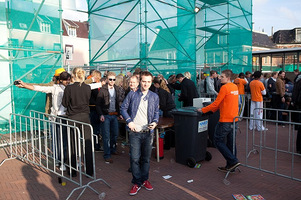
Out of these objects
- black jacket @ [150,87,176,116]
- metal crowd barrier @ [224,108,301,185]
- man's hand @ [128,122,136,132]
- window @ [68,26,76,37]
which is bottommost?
metal crowd barrier @ [224,108,301,185]

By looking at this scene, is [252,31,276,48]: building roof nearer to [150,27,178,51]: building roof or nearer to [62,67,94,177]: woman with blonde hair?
[150,27,178,51]: building roof

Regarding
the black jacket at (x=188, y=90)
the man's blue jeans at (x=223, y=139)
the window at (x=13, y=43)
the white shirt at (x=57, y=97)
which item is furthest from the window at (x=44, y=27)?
the man's blue jeans at (x=223, y=139)

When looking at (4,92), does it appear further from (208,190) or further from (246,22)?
(246,22)

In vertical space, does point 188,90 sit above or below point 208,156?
above

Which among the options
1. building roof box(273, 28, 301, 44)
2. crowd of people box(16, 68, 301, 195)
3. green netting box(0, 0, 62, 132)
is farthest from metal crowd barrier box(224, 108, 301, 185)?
building roof box(273, 28, 301, 44)

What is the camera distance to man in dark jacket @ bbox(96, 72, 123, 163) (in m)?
5.52

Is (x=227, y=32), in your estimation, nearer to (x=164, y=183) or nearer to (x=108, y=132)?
(x=108, y=132)

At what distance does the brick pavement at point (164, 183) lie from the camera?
13.4ft

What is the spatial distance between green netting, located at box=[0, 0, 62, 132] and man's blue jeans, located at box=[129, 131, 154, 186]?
4.96 metres

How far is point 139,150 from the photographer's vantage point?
401cm

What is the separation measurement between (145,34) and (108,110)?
489 centimetres

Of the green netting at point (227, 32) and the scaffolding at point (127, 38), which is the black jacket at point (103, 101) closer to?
the scaffolding at point (127, 38)

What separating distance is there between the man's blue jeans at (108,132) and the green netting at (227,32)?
10.4 m

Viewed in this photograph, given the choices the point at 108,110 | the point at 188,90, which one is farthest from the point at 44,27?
the point at 188,90
